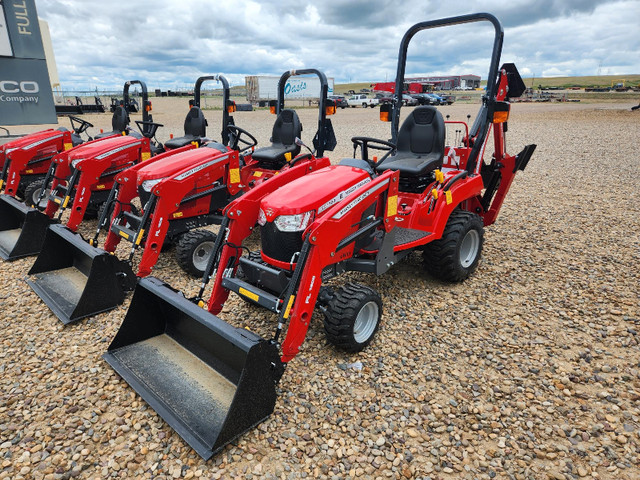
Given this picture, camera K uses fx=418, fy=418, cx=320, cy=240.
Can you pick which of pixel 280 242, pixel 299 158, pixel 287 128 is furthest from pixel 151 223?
pixel 287 128

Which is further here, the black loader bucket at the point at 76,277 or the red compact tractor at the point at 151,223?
the red compact tractor at the point at 151,223

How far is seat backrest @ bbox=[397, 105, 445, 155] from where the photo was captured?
4.23 meters

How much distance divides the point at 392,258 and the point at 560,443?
1.78m

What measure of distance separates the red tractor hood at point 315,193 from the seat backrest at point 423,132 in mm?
1101

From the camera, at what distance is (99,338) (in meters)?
3.45

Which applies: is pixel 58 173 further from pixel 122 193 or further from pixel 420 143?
pixel 420 143

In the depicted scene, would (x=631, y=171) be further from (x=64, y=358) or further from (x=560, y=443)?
(x=64, y=358)

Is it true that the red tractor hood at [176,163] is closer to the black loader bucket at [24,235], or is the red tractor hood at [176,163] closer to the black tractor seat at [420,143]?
the black loader bucket at [24,235]

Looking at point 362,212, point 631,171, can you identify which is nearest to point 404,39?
point 362,212

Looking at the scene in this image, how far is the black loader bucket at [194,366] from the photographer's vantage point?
235 centimetres

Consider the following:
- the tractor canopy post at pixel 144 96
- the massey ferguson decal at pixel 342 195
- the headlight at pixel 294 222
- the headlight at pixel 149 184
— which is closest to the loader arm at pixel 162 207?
the headlight at pixel 149 184

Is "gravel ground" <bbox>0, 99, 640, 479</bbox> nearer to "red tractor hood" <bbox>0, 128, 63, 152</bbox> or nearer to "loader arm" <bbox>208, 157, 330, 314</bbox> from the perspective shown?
"loader arm" <bbox>208, 157, 330, 314</bbox>

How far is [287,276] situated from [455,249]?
184 centimetres

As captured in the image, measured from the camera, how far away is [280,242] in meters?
3.13
